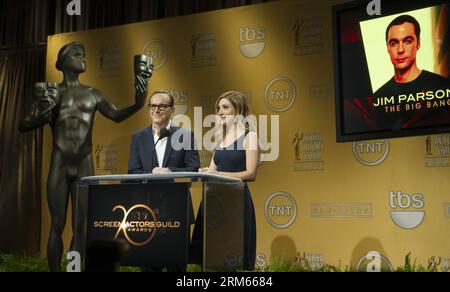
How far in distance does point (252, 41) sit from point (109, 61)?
5.43 feet

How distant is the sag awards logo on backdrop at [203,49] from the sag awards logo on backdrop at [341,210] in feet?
5.53

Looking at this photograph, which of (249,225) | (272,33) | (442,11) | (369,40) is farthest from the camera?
(272,33)

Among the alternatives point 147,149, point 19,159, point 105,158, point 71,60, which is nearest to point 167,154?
point 147,149

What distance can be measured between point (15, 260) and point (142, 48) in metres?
2.42

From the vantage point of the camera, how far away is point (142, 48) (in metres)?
5.50

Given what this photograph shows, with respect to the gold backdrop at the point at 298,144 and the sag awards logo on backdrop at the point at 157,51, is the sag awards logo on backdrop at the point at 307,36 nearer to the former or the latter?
the gold backdrop at the point at 298,144

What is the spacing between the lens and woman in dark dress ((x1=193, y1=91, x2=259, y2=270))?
3307mm

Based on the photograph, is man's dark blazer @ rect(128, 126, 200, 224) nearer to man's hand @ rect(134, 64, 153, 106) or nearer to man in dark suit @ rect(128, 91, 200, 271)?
man in dark suit @ rect(128, 91, 200, 271)

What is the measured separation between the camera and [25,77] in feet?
20.6

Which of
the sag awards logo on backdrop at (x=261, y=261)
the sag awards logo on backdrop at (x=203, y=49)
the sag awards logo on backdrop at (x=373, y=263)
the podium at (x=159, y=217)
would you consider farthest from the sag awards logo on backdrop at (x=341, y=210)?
the podium at (x=159, y=217)

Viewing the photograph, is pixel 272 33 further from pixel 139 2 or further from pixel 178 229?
pixel 178 229

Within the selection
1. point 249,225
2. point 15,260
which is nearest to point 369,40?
point 249,225

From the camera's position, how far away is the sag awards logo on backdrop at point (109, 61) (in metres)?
5.61

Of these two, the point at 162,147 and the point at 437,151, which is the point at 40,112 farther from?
the point at 437,151
